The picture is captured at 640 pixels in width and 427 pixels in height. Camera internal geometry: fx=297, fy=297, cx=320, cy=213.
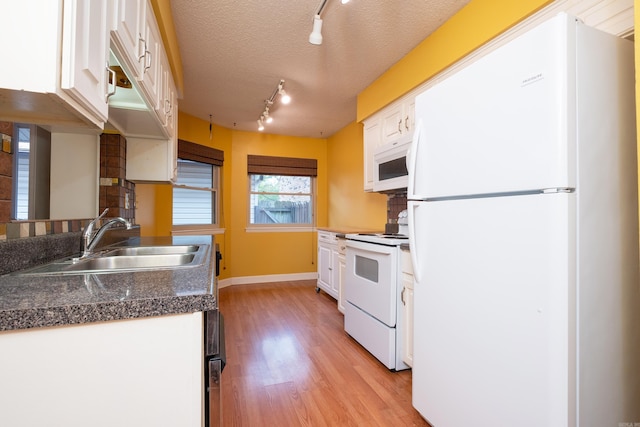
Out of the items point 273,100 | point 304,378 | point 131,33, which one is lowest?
point 304,378

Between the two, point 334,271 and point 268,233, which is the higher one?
point 268,233

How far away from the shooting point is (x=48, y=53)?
0.65 meters

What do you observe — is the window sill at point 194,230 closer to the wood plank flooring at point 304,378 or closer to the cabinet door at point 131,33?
the wood plank flooring at point 304,378

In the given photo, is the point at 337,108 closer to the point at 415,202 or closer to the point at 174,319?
the point at 415,202

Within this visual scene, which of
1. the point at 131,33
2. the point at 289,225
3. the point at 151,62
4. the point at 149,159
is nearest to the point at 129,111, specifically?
the point at 151,62

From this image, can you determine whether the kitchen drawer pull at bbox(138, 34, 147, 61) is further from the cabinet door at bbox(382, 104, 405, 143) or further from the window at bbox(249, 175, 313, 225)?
the window at bbox(249, 175, 313, 225)

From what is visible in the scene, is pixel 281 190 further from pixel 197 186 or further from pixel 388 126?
pixel 388 126

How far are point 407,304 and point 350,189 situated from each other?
2.51 metres

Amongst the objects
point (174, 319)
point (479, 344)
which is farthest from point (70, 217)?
point (479, 344)

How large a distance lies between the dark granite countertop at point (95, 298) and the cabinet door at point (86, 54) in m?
0.48

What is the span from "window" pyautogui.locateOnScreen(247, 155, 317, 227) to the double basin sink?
2.94 metres

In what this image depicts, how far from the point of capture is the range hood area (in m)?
1.44

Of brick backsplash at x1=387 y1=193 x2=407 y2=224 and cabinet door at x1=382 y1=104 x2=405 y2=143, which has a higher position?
A: cabinet door at x1=382 y1=104 x2=405 y2=143

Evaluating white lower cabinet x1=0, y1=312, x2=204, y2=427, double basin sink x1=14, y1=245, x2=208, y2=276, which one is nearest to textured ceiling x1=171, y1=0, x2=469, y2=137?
double basin sink x1=14, y1=245, x2=208, y2=276
